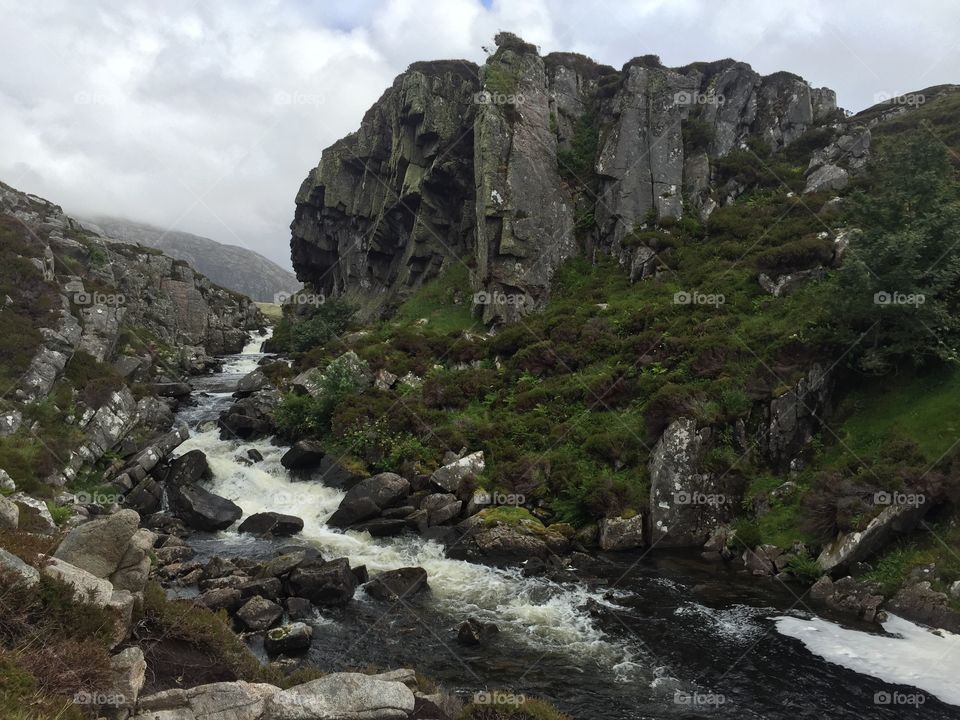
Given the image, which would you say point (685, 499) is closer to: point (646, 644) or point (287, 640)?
point (646, 644)

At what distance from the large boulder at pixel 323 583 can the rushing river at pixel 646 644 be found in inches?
18.3

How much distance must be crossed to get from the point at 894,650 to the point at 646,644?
5683 millimetres

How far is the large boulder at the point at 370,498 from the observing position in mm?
23406

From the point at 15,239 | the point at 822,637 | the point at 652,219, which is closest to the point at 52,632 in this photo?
the point at 822,637

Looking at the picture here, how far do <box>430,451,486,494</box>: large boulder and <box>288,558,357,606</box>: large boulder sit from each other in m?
8.12

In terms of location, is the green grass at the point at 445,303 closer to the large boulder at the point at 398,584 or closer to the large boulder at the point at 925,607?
the large boulder at the point at 398,584

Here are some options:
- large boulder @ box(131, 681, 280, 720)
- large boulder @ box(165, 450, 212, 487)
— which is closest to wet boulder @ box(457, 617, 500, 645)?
large boulder @ box(131, 681, 280, 720)

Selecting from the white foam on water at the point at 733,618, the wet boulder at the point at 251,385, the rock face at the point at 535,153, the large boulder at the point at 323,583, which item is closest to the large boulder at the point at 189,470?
the large boulder at the point at 323,583

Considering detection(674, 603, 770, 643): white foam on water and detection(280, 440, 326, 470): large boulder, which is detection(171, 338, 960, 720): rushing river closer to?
detection(674, 603, 770, 643): white foam on water

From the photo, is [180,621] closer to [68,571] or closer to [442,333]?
[68,571]

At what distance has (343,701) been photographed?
861 cm

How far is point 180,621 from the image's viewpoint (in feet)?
33.0

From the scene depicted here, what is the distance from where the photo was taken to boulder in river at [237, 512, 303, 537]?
74.1 feet

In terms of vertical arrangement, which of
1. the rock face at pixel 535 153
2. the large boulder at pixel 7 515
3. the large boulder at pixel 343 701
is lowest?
the large boulder at pixel 343 701
